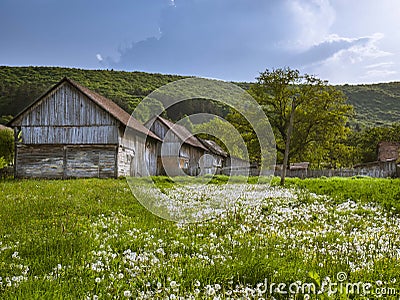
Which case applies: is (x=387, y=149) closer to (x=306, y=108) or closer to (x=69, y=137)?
(x=306, y=108)

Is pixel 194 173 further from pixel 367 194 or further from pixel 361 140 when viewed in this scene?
pixel 361 140

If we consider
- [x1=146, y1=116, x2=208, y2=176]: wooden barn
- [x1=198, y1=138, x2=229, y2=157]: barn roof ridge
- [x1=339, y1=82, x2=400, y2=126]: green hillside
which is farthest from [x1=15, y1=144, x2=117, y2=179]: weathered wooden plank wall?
[x1=339, y1=82, x2=400, y2=126]: green hillside

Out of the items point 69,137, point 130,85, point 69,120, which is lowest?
point 69,137

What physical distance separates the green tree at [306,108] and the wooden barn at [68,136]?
866 inches

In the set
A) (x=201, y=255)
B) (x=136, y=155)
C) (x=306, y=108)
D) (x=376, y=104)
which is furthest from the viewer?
(x=376, y=104)

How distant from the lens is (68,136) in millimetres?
35156

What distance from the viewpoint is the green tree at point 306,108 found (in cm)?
4700

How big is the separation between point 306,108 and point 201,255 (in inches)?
1756

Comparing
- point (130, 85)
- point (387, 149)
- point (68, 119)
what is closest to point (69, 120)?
point (68, 119)

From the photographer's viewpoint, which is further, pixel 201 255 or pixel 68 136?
pixel 68 136

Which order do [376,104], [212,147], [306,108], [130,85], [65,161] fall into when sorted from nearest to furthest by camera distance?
[65,161] < [306,108] < [212,147] < [130,85] < [376,104]

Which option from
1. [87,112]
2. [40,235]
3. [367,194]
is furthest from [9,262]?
[87,112]

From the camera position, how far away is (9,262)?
20.9 feet

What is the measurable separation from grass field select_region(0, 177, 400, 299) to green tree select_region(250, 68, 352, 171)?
118ft
